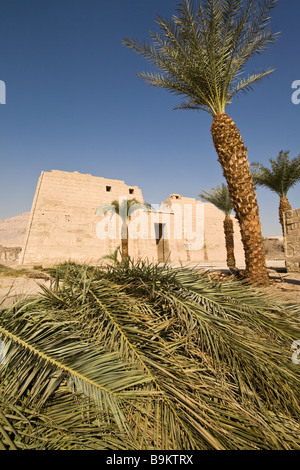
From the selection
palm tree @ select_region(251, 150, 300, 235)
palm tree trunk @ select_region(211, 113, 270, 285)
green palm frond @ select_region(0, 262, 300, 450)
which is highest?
palm tree @ select_region(251, 150, 300, 235)

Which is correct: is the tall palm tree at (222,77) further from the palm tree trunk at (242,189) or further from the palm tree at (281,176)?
the palm tree at (281,176)

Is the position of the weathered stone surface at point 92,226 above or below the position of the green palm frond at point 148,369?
above

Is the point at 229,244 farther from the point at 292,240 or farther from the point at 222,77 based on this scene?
the point at 222,77

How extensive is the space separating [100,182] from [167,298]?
17958mm

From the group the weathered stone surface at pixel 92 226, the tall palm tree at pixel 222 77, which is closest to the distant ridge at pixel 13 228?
the weathered stone surface at pixel 92 226

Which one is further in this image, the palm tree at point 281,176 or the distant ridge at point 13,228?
the distant ridge at point 13,228

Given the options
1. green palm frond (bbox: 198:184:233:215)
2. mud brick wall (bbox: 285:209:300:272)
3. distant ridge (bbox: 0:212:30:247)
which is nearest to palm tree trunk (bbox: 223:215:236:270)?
green palm frond (bbox: 198:184:233:215)

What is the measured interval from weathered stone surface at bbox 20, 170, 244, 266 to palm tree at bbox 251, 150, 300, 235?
768 cm

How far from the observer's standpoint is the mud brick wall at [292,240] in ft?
27.6

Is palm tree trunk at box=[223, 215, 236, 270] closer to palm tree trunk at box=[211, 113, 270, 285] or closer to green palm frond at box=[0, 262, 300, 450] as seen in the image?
palm tree trunk at box=[211, 113, 270, 285]

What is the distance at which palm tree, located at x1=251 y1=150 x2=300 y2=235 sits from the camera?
1268 cm

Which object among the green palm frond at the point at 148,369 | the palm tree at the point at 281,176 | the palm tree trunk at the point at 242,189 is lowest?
the green palm frond at the point at 148,369

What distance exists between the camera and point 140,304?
1.18 metres

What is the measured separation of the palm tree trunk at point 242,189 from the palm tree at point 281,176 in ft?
24.4
